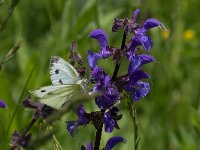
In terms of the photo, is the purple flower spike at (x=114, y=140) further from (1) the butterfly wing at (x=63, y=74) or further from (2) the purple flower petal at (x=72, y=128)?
(1) the butterfly wing at (x=63, y=74)

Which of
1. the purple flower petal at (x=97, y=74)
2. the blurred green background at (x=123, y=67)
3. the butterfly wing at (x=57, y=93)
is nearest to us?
the butterfly wing at (x=57, y=93)

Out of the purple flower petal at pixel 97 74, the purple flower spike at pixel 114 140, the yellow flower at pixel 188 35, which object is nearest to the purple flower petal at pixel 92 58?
the purple flower petal at pixel 97 74

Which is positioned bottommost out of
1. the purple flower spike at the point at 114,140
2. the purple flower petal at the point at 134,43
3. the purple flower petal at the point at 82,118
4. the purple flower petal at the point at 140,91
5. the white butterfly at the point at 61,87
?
the purple flower spike at the point at 114,140

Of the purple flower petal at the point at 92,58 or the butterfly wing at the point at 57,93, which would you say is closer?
the butterfly wing at the point at 57,93

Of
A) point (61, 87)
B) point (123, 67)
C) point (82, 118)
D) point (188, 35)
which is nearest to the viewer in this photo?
point (61, 87)

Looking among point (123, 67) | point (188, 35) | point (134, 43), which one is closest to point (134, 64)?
point (134, 43)

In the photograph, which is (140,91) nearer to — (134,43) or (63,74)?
(134,43)

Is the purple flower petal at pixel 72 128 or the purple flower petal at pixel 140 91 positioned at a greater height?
the purple flower petal at pixel 140 91

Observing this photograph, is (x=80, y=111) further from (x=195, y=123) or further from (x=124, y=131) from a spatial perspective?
(x=124, y=131)
